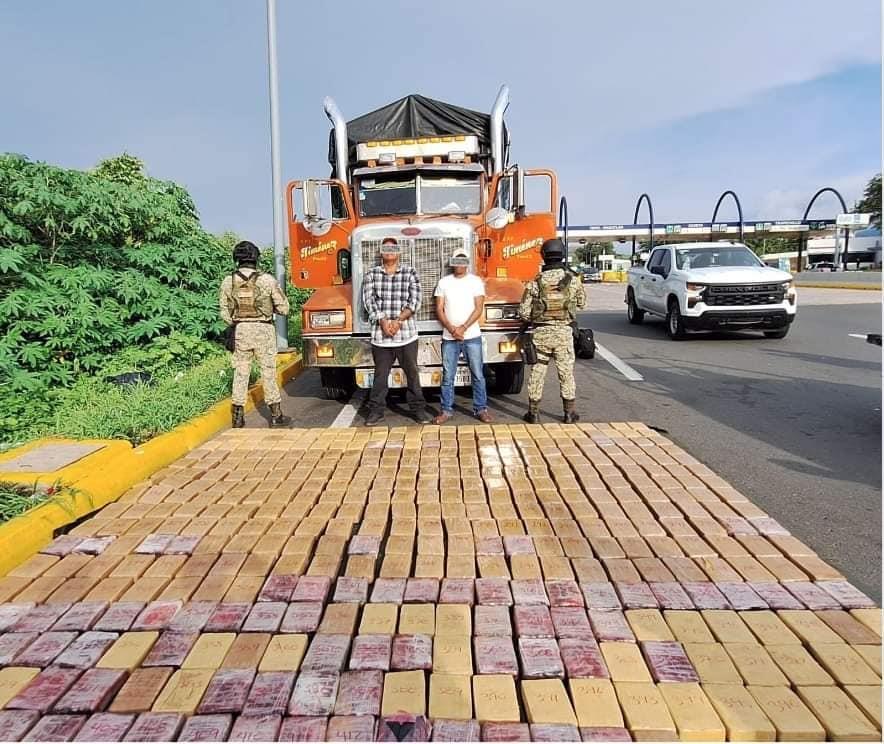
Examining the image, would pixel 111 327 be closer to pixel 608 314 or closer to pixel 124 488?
pixel 124 488

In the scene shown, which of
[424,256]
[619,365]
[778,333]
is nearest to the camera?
[424,256]

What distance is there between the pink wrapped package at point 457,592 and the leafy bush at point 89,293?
10.9ft

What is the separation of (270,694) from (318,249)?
5884 millimetres

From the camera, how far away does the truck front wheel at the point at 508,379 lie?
23.0 ft

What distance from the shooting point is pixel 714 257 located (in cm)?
1255

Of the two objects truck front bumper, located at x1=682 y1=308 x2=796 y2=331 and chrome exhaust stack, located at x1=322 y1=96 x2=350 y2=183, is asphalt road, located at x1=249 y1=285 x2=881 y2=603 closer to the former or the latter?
truck front bumper, located at x1=682 y1=308 x2=796 y2=331

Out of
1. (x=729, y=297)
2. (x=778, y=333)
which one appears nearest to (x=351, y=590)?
(x=729, y=297)

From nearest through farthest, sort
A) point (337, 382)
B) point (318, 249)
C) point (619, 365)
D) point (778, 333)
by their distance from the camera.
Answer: point (337, 382)
point (318, 249)
point (619, 365)
point (778, 333)

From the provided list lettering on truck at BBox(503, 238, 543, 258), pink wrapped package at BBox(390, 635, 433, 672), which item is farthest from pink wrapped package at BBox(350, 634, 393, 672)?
lettering on truck at BBox(503, 238, 543, 258)

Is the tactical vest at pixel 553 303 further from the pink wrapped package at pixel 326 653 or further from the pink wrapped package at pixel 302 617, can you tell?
the pink wrapped package at pixel 326 653

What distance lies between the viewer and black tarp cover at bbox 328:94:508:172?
8.55 meters

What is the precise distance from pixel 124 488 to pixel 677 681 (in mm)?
3609

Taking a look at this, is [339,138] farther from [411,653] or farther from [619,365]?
[411,653]

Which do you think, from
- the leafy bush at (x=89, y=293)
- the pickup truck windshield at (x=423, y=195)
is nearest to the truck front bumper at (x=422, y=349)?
the leafy bush at (x=89, y=293)
